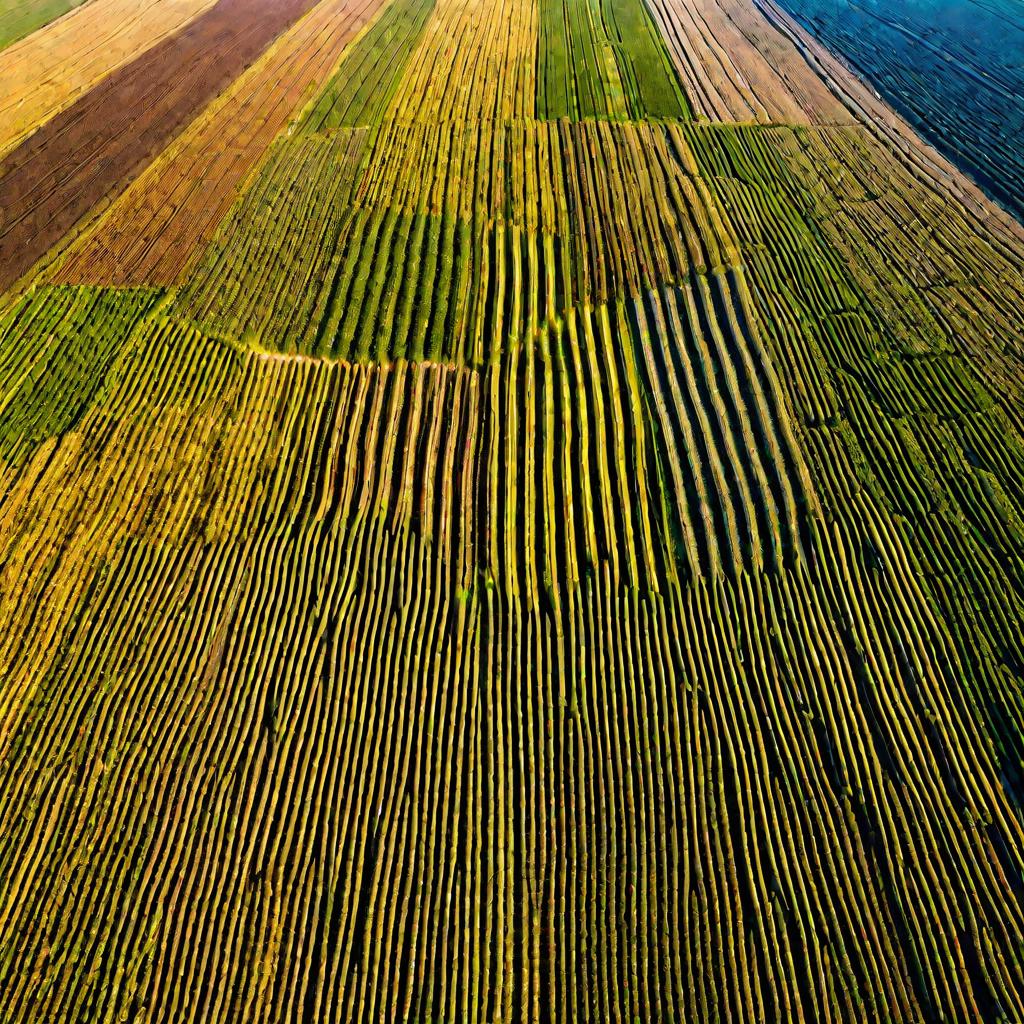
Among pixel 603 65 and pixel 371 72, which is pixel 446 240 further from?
pixel 603 65

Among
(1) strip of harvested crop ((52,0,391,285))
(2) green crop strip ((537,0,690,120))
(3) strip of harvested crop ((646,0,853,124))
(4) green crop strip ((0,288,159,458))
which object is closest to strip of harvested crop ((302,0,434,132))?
(1) strip of harvested crop ((52,0,391,285))

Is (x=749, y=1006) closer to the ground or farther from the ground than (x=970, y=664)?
closer to the ground

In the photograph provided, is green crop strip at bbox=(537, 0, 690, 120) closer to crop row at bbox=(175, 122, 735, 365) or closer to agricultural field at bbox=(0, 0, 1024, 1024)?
agricultural field at bbox=(0, 0, 1024, 1024)

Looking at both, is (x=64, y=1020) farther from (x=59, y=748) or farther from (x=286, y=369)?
(x=286, y=369)

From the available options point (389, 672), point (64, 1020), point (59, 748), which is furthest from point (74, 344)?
point (64, 1020)

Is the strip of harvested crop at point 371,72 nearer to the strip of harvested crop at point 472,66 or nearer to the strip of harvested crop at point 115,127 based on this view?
the strip of harvested crop at point 472,66

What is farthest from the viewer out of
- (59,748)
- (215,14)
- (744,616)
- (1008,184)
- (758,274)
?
(215,14)
